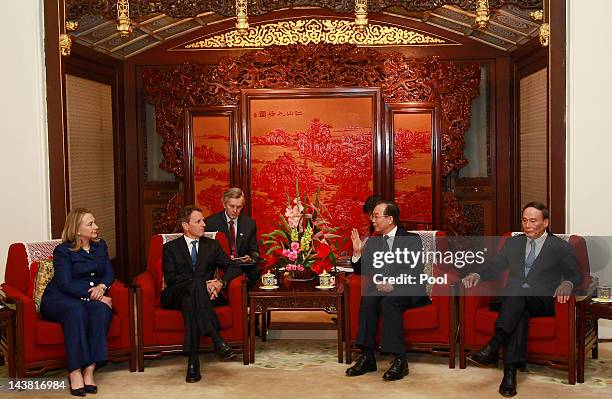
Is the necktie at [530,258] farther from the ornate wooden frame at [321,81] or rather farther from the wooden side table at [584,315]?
the ornate wooden frame at [321,81]

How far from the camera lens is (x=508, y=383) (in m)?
4.45

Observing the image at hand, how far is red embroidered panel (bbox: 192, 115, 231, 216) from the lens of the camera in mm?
7621

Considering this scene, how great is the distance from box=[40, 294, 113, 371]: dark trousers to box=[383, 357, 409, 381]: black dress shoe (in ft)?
5.36

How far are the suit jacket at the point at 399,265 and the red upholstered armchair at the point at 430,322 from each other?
0.08m

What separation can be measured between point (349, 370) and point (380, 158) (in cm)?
312

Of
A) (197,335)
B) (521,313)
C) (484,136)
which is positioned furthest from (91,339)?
(484,136)

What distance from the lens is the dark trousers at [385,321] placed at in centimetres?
484

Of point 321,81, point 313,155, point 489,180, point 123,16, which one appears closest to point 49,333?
point 123,16

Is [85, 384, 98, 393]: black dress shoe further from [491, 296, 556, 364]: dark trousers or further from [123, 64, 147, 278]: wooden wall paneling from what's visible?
[123, 64, 147, 278]: wooden wall paneling

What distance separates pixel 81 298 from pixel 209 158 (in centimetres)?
303

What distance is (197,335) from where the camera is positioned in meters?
4.87

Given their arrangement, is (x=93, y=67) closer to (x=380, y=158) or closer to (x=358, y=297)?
(x=380, y=158)

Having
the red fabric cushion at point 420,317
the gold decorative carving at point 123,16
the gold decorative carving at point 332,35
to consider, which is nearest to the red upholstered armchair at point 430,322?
the red fabric cushion at point 420,317

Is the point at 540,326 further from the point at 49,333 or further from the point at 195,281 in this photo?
the point at 49,333
